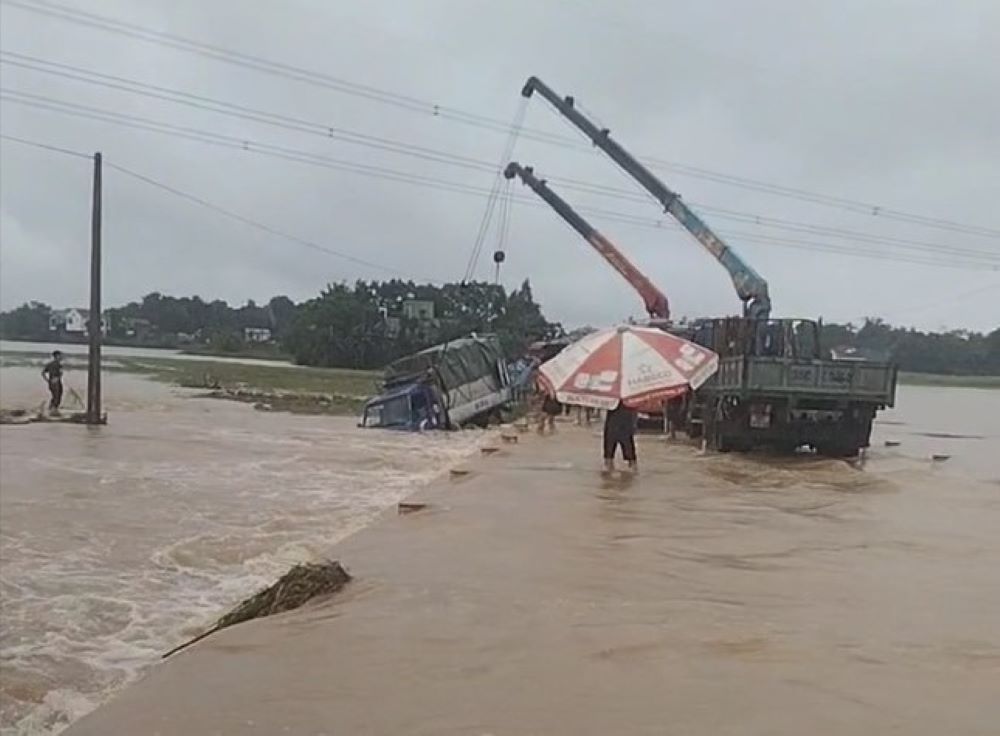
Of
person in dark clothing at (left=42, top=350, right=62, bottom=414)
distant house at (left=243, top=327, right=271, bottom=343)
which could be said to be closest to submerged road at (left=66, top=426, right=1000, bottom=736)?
person in dark clothing at (left=42, top=350, right=62, bottom=414)

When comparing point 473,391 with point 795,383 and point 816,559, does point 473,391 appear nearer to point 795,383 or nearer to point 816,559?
point 795,383

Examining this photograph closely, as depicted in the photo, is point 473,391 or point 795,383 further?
point 473,391

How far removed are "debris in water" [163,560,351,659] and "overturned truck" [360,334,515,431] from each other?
2535cm

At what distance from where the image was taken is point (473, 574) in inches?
324

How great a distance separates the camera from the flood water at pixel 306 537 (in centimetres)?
749

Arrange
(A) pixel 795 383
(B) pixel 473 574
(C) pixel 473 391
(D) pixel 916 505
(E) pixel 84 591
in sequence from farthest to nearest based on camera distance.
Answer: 1. (C) pixel 473 391
2. (A) pixel 795 383
3. (D) pixel 916 505
4. (E) pixel 84 591
5. (B) pixel 473 574

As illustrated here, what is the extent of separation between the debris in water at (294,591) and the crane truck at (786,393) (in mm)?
12270

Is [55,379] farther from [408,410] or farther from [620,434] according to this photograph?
[620,434]

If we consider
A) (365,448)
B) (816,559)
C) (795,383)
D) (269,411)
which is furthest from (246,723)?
(269,411)

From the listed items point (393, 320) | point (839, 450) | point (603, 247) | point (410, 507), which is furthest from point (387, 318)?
point (410, 507)

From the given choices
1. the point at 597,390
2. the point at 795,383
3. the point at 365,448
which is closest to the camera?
the point at 597,390

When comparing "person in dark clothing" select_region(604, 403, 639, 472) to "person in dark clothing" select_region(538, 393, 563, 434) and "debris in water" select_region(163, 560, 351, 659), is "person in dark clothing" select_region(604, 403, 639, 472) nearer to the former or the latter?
"debris in water" select_region(163, 560, 351, 659)

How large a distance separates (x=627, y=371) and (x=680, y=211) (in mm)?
22677

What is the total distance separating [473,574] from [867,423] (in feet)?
44.7
